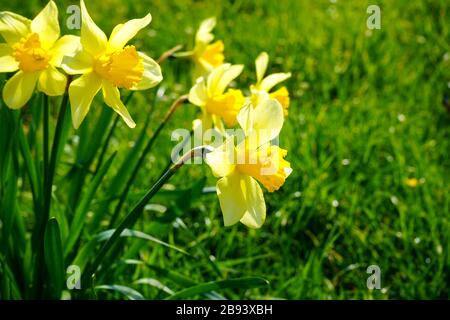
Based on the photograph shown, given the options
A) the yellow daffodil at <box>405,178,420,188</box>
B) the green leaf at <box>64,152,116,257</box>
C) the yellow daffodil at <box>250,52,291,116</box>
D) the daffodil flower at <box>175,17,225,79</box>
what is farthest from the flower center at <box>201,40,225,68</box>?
the yellow daffodil at <box>405,178,420,188</box>

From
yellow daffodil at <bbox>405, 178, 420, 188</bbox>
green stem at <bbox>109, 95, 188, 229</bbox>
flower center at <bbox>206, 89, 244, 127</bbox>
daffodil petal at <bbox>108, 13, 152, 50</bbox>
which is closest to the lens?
daffodil petal at <bbox>108, 13, 152, 50</bbox>

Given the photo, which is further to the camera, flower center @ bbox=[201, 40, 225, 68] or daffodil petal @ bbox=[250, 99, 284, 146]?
flower center @ bbox=[201, 40, 225, 68]

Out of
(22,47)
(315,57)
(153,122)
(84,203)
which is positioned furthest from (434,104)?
(22,47)

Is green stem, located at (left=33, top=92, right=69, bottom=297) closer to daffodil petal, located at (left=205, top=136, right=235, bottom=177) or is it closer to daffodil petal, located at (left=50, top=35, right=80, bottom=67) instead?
daffodil petal, located at (left=50, top=35, right=80, bottom=67)

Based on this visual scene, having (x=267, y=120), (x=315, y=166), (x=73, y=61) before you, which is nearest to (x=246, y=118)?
(x=267, y=120)

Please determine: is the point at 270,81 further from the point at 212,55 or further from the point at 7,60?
the point at 7,60

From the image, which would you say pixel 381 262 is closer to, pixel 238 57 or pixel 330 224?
pixel 330 224

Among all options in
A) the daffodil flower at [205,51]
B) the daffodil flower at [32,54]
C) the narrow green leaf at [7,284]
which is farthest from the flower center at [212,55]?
the narrow green leaf at [7,284]

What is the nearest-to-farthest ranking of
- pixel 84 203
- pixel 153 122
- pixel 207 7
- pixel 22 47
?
pixel 22 47 < pixel 84 203 < pixel 153 122 < pixel 207 7

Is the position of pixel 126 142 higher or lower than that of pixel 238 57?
lower
